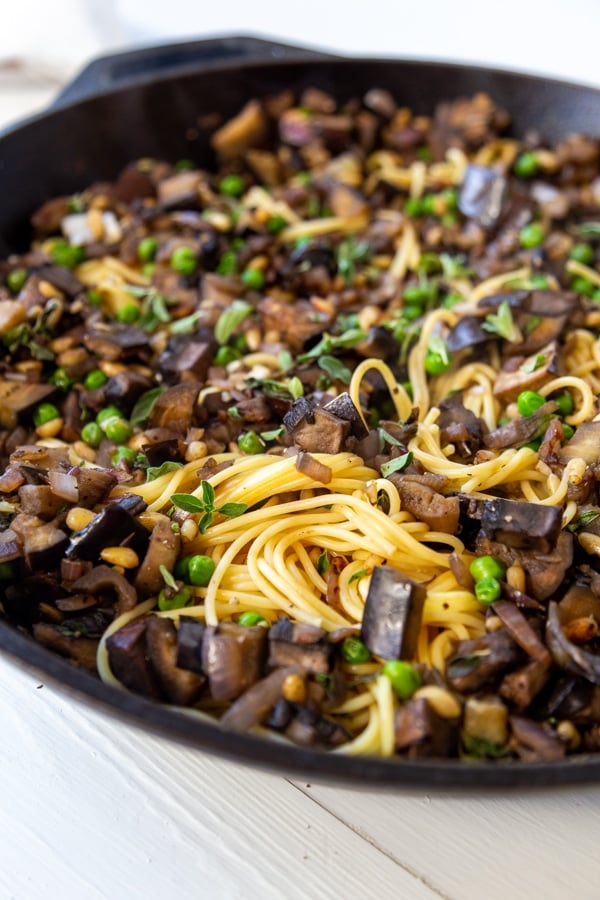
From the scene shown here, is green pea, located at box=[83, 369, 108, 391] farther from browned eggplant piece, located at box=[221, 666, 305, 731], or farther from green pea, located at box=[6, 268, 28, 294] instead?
browned eggplant piece, located at box=[221, 666, 305, 731]

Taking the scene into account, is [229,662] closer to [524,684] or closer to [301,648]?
[301,648]

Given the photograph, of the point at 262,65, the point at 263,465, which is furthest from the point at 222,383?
the point at 262,65

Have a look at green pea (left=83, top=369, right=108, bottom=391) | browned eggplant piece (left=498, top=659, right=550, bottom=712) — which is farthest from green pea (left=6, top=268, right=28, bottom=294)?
browned eggplant piece (left=498, top=659, right=550, bottom=712)

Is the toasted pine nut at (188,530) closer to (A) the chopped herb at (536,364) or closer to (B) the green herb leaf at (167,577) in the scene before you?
(B) the green herb leaf at (167,577)

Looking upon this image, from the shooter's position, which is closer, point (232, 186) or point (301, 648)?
point (301, 648)

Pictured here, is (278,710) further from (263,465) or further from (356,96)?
(356,96)

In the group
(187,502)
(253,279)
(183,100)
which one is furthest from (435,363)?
(183,100)
